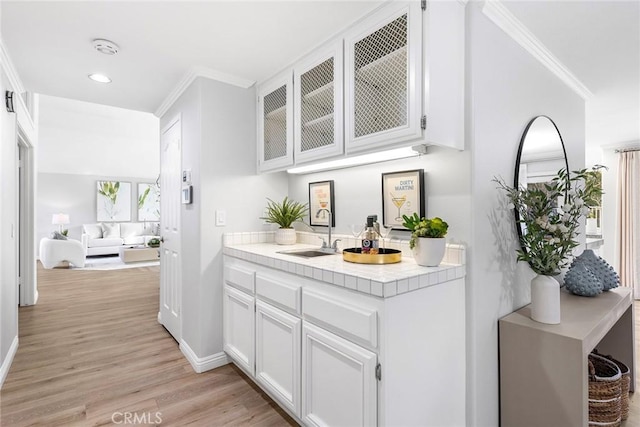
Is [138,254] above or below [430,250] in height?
below

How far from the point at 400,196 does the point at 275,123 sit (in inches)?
49.0

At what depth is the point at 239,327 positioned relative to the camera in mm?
2340

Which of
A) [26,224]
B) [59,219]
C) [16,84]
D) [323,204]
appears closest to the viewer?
[323,204]

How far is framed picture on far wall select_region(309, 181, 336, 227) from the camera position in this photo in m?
2.48

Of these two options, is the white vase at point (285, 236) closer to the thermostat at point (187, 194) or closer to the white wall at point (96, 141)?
the thermostat at point (187, 194)

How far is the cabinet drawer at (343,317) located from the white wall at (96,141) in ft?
22.2

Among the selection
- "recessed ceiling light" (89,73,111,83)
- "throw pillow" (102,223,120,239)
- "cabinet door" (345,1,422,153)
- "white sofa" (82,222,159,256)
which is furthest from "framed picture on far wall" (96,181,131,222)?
"cabinet door" (345,1,422,153)

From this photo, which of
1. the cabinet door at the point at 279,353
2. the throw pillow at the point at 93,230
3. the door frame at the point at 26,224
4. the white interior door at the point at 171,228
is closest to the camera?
the cabinet door at the point at 279,353

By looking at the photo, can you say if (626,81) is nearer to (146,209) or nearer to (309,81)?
(309,81)

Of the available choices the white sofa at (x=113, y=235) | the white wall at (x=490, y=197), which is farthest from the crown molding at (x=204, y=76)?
the white sofa at (x=113, y=235)

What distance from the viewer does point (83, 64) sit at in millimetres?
2436

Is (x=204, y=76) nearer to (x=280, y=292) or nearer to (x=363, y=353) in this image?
(x=280, y=292)

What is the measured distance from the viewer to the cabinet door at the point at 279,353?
1.77 metres

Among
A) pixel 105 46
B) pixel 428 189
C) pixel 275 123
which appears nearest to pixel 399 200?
pixel 428 189
